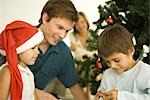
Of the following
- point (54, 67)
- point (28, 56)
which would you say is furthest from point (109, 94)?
point (54, 67)

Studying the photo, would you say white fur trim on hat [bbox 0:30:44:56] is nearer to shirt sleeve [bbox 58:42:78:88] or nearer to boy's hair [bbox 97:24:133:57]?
boy's hair [bbox 97:24:133:57]

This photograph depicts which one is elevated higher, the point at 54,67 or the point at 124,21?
the point at 124,21

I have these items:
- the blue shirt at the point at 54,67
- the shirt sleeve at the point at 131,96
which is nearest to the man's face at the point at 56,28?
the blue shirt at the point at 54,67

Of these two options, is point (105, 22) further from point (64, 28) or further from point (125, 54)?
point (125, 54)

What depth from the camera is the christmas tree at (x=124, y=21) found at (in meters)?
1.74

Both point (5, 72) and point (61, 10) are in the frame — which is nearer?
point (5, 72)

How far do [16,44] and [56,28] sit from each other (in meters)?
0.31

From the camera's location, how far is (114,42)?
148 centimetres

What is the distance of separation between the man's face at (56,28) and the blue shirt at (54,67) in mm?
122

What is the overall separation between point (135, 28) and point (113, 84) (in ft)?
1.37

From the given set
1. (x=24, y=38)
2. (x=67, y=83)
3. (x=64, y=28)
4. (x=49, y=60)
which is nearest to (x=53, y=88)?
(x=67, y=83)

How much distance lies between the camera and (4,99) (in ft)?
4.88

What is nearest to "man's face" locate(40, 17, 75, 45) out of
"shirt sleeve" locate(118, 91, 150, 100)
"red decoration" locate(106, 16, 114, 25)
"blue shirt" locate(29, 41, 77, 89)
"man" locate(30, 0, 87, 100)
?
"man" locate(30, 0, 87, 100)

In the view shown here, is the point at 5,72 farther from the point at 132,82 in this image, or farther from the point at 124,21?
the point at 124,21
